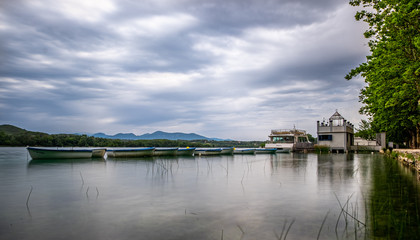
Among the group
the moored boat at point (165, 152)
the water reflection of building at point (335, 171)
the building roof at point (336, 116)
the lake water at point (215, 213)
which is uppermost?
the building roof at point (336, 116)

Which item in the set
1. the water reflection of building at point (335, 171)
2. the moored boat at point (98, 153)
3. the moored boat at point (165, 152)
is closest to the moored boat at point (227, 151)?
the moored boat at point (165, 152)

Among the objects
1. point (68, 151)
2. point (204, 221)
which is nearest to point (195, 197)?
point (204, 221)

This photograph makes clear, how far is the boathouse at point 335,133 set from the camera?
171ft

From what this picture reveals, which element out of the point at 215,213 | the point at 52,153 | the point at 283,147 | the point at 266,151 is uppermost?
the point at 283,147

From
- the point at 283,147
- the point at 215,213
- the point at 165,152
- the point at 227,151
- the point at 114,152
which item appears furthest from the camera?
the point at 283,147

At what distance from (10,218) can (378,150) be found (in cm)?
Answer: 5774

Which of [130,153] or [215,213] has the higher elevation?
[130,153]

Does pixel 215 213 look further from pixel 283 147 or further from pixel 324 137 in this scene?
pixel 283 147

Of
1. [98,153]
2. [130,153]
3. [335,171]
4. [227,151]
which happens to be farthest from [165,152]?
[335,171]

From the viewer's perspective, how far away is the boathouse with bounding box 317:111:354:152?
52.1 metres

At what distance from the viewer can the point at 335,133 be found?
2092 inches

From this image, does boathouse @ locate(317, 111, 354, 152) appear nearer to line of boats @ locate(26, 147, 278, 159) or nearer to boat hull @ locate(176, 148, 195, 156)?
line of boats @ locate(26, 147, 278, 159)

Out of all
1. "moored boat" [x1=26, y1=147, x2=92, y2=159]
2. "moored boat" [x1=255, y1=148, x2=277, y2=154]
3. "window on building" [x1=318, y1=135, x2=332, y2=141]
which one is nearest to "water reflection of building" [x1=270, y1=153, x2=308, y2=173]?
"moored boat" [x1=255, y1=148, x2=277, y2=154]

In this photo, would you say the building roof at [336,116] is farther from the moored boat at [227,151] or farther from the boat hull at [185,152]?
the boat hull at [185,152]
